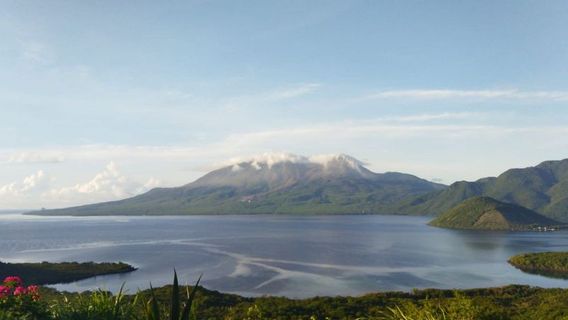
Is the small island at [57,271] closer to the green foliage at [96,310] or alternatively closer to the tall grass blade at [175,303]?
the green foliage at [96,310]

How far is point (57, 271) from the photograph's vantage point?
108938 millimetres

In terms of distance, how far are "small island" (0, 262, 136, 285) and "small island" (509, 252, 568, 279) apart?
105m

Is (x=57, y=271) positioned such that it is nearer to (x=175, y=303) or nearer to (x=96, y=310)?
(x=96, y=310)

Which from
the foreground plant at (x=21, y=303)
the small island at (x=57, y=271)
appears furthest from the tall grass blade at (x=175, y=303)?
the small island at (x=57, y=271)

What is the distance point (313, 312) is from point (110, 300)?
55063 millimetres

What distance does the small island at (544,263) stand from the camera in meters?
121

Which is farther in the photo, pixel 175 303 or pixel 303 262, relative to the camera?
pixel 303 262

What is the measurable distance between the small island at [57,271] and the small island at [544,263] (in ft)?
345

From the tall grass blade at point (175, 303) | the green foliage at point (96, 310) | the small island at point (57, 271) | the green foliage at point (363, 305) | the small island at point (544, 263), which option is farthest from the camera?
the small island at point (544, 263)

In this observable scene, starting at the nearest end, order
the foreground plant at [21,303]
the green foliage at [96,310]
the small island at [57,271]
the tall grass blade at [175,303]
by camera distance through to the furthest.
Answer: the tall grass blade at [175,303] → the green foliage at [96,310] → the foreground plant at [21,303] → the small island at [57,271]

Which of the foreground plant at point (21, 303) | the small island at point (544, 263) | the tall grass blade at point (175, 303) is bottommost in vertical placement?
the small island at point (544, 263)

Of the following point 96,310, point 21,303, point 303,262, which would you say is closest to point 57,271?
point 303,262

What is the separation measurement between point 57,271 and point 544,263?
127 m

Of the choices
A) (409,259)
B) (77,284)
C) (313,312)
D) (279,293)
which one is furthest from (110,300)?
(409,259)
